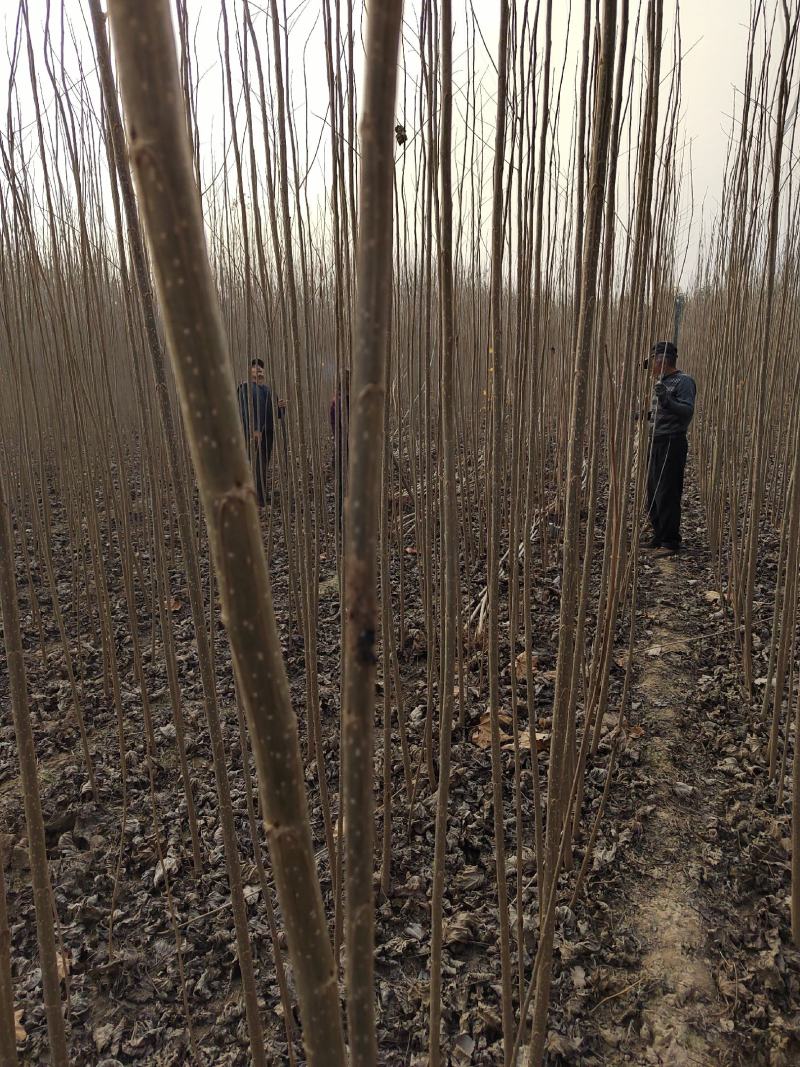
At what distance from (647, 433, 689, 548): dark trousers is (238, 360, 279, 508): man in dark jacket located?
1690 mm

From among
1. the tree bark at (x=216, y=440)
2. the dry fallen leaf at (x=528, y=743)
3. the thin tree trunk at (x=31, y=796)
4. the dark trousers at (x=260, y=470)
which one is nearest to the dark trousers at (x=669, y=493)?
the dry fallen leaf at (x=528, y=743)

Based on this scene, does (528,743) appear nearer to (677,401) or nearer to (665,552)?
(665,552)

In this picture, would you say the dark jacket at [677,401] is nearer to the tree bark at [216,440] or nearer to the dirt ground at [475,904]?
the dirt ground at [475,904]

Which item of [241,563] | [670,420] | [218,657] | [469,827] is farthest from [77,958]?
[670,420]

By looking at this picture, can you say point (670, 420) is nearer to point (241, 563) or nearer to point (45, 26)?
point (45, 26)

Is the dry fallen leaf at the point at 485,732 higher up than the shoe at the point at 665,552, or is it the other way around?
the shoe at the point at 665,552

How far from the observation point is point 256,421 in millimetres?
3346

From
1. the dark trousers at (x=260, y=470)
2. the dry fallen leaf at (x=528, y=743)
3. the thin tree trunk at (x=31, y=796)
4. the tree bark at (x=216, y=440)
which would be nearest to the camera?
the tree bark at (x=216, y=440)

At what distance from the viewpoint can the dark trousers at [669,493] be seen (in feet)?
9.37

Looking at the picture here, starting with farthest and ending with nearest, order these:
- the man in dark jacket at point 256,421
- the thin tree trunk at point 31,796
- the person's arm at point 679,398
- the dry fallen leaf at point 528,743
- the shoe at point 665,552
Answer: the shoe at point 665,552, the person's arm at point 679,398, the dry fallen leaf at point 528,743, the man in dark jacket at point 256,421, the thin tree trunk at point 31,796

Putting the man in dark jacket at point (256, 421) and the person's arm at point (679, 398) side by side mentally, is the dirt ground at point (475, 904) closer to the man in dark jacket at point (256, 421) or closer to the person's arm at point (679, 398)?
the man in dark jacket at point (256, 421)

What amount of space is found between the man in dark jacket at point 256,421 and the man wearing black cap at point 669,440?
64.8 inches

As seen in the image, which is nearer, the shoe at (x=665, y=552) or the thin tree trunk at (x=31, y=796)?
the thin tree trunk at (x=31, y=796)

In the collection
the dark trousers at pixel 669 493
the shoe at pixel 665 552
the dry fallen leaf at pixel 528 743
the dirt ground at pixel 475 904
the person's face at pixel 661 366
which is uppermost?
the person's face at pixel 661 366
